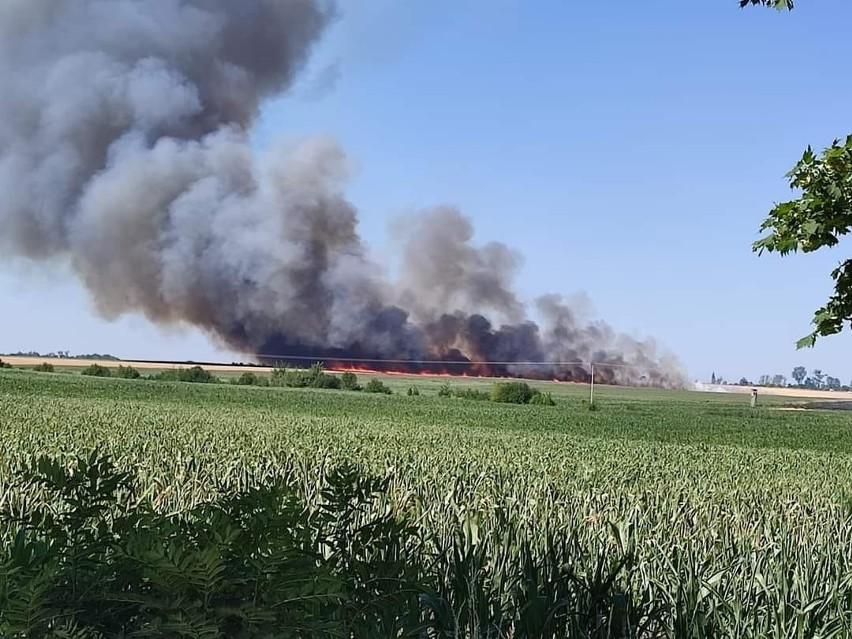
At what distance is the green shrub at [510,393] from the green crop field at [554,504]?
21.1 metres

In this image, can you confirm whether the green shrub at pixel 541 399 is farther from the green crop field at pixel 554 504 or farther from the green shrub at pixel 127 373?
the green shrub at pixel 127 373

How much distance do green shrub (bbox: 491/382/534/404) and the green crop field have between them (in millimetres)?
21120

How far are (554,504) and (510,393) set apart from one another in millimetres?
40760

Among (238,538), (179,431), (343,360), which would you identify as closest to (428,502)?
(238,538)

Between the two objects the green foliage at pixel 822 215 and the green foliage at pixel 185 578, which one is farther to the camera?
the green foliage at pixel 822 215

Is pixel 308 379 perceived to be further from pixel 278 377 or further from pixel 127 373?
pixel 127 373

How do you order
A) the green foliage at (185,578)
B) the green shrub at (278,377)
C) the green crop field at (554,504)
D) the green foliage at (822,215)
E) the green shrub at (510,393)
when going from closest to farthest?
the green foliage at (185,578), the green crop field at (554,504), the green foliage at (822,215), the green shrub at (510,393), the green shrub at (278,377)

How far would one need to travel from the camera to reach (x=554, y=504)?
6.99 metres

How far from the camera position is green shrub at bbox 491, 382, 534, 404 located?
4734cm

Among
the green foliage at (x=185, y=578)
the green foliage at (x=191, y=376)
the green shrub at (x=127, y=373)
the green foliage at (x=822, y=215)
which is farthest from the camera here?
the green foliage at (x=191, y=376)

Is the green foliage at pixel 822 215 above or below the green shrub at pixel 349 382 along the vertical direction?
above

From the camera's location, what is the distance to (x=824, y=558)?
4.62 metres

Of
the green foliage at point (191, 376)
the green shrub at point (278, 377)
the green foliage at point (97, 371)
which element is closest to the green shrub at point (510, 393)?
the green shrub at point (278, 377)

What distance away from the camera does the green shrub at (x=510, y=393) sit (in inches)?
1864
